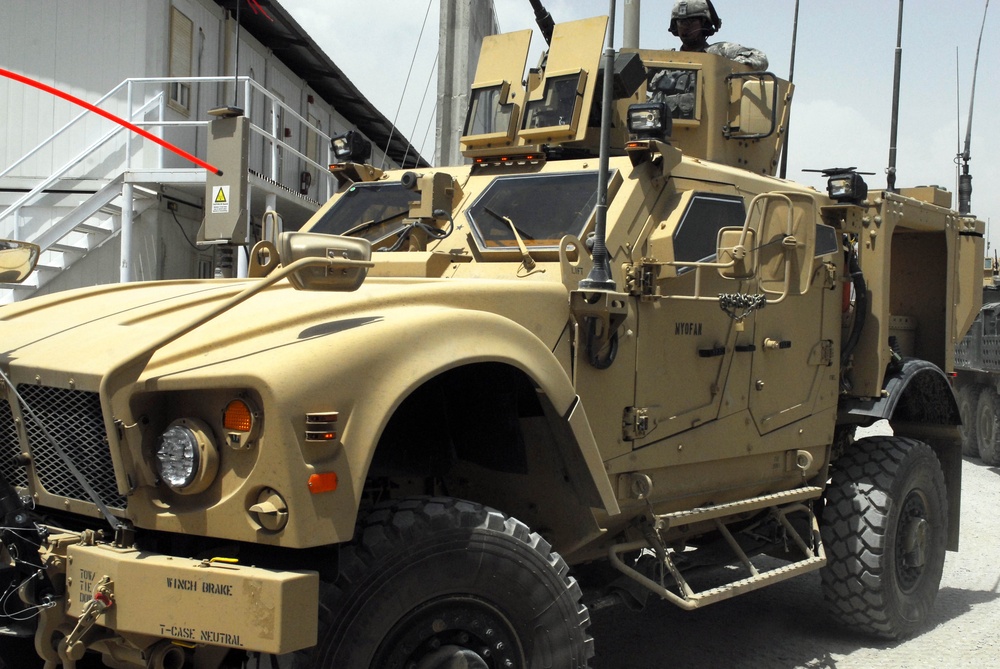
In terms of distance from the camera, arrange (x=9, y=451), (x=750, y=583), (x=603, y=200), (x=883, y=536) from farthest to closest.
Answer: (x=883, y=536) → (x=750, y=583) → (x=603, y=200) → (x=9, y=451)

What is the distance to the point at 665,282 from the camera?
4.58 m

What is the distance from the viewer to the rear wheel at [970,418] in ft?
46.6

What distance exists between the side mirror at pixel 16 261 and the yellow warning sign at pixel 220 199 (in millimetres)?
2169

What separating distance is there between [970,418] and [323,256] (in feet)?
43.2

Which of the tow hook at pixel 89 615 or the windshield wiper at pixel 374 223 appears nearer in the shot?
the tow hook at pixel 89 615

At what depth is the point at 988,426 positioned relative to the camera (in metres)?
13.9

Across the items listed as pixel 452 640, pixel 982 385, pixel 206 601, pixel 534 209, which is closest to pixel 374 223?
Answer: pixel 534 209

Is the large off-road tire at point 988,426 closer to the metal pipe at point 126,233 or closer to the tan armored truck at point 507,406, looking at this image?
the tan armored truck at point 507,406

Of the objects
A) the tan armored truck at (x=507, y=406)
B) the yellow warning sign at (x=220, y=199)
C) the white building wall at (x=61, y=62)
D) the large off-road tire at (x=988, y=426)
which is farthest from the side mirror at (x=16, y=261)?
the large off-road tire at (x=988, y=426)

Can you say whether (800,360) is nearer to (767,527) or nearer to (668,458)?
(767,527)

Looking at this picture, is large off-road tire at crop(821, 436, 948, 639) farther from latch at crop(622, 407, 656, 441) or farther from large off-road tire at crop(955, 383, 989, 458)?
large off-road tire at crop(955, 383, 989, 458)

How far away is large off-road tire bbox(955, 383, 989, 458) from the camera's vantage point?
14.2 metres

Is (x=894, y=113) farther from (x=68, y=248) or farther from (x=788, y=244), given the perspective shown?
(x=68, y=248)

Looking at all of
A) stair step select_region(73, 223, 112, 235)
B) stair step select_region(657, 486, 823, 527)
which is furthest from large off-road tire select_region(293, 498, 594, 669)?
stair step select_region(73, 223, 112, 235)
